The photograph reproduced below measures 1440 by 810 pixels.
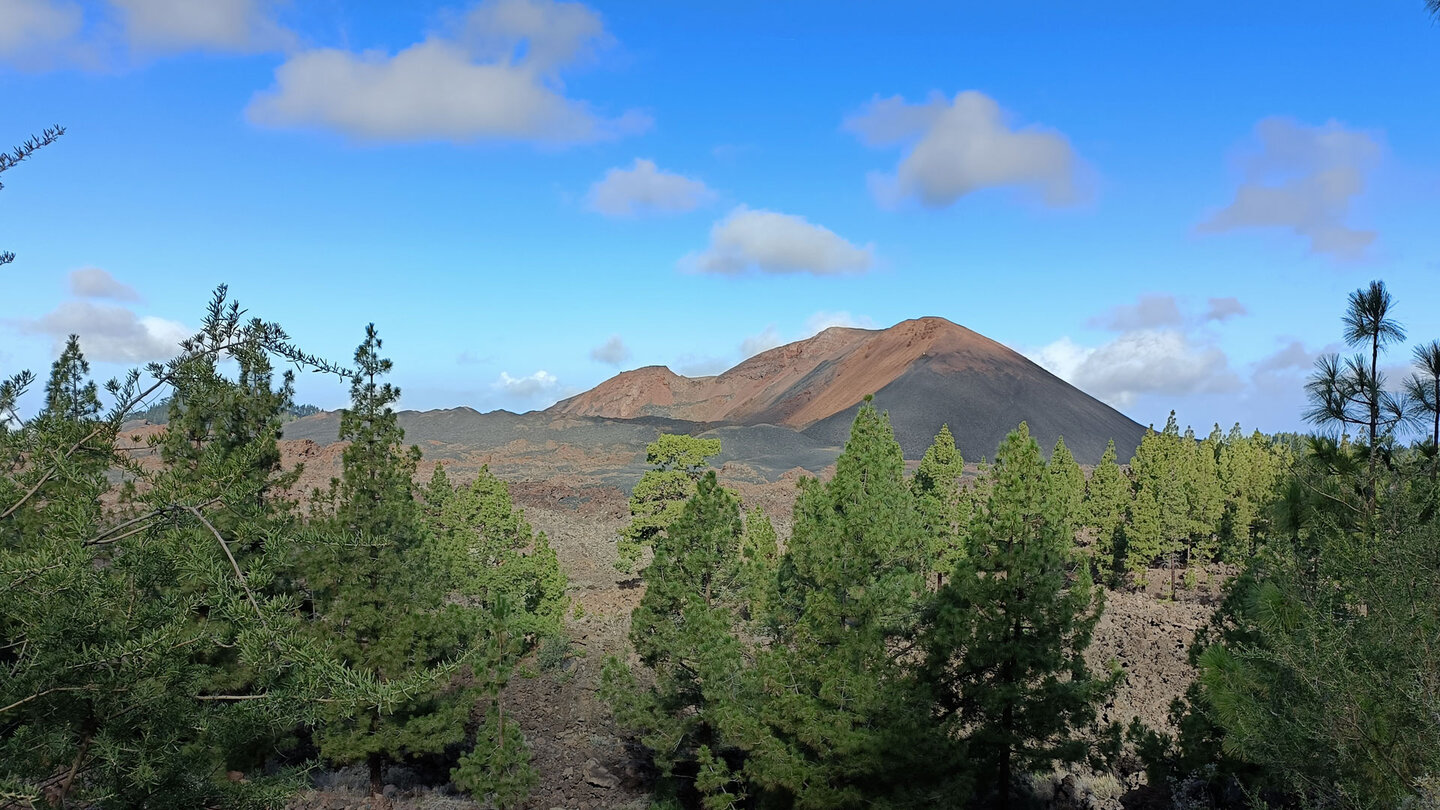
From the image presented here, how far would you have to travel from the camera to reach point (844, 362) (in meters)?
148

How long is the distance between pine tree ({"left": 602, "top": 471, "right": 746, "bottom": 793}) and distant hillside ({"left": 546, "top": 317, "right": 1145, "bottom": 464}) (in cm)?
6978

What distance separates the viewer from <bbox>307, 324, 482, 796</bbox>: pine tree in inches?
664

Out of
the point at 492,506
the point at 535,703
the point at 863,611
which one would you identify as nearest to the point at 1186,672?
the point at 863,611

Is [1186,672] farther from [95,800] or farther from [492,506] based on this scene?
[95,800]

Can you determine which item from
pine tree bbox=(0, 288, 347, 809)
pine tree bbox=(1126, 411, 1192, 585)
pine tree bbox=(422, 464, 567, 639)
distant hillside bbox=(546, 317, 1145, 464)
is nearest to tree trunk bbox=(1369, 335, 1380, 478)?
pine tree bbox=(0, 288, 347, 809)

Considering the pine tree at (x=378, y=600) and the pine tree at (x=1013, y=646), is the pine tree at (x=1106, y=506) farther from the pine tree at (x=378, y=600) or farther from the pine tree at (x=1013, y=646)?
the pine tree at (x=378, y=600)

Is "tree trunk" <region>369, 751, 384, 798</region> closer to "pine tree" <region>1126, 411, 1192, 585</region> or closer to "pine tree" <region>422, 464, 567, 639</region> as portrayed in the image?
"pine tree" <region>422, 464, 567, 639</region>

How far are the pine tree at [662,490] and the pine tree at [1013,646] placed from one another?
64.4 ft

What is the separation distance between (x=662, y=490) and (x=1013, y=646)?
855 inches

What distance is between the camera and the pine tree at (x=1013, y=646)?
15367mm

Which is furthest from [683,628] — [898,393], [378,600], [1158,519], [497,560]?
[898,393]

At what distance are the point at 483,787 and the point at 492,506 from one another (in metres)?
10.9

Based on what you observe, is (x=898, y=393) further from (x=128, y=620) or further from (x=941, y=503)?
(x=128, y=620)

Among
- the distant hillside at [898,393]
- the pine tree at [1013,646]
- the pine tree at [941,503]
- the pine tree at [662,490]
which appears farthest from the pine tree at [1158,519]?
the distant hillside at [898,393]
